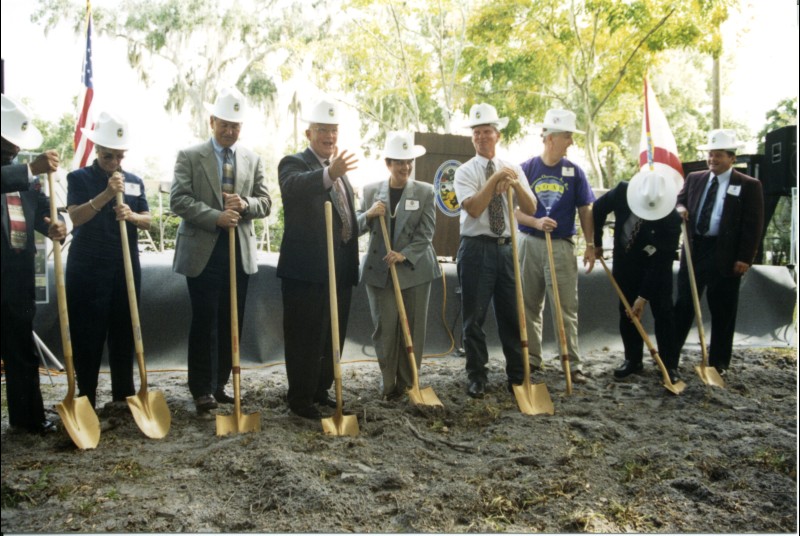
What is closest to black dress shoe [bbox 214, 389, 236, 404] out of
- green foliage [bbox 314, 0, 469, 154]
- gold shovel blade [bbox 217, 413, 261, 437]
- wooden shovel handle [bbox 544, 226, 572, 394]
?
gold shovel blade [bbox 217, 413, 261, 437]

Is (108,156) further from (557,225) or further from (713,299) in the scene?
(713,299)

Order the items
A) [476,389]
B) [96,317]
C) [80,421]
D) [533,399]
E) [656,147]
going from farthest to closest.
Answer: [656,147] < [476,389] < [533,399] < [96,317] < [80,421]

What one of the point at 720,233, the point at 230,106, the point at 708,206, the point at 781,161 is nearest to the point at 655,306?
the point at 720,233

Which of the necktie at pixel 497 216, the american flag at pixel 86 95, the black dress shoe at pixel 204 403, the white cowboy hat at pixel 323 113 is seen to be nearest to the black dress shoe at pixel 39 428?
the black dress shoe at pixel 204 403

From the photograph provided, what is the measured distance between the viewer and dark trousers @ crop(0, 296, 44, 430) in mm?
3025

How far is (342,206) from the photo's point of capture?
3.63m

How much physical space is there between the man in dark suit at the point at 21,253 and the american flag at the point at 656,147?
356 centimetres

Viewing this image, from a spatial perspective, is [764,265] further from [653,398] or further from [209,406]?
[209,406]

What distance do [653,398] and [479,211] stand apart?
1.63m

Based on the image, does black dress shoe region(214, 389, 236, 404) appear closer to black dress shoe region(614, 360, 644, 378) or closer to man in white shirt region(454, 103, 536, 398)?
man in white shirt region(454, 103, 536, 398)

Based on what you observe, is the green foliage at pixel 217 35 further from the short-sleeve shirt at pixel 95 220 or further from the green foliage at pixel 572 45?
the short-sleeve shirt at pixel 95 220

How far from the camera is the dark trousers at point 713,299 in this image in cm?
473

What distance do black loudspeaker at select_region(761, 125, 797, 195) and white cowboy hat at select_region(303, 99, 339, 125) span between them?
10.1 ft

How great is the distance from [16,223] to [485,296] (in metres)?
2.43
